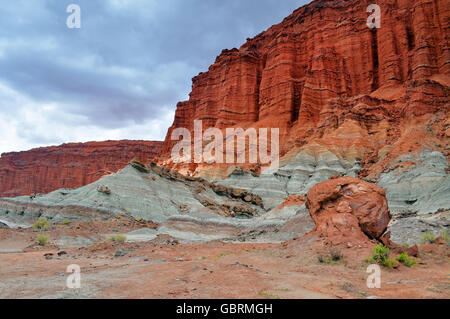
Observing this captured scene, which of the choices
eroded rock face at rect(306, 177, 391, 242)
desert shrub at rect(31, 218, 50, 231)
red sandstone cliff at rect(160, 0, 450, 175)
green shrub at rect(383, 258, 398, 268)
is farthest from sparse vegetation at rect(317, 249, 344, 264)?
red sandstone cliff at rect(160, 0, 450, 175)

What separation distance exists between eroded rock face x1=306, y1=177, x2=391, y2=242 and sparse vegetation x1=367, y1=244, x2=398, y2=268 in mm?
1233

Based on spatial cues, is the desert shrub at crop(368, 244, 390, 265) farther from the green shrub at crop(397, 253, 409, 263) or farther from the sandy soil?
the green shrub at crop(397, 253, 409, 263)

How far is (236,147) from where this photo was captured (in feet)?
219

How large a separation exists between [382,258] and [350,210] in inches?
91.0

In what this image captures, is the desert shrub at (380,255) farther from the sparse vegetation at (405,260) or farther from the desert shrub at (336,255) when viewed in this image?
the desert shrub at (336,255)

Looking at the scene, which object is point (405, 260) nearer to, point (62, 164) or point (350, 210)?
point (350, 210)

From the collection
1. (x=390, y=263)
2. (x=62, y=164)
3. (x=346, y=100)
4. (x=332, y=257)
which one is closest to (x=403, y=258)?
(x=390, y=263)

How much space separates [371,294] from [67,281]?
22.1ft

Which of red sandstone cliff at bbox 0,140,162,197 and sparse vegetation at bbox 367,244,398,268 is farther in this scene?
red sandstone cliff at bbox 0,140,162,197

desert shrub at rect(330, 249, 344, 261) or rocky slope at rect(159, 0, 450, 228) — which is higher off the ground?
rocky slope at rect(159, 0, 450, 228)

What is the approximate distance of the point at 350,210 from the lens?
1030 centimetres

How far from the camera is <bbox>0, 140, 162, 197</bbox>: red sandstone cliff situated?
4970 inches
